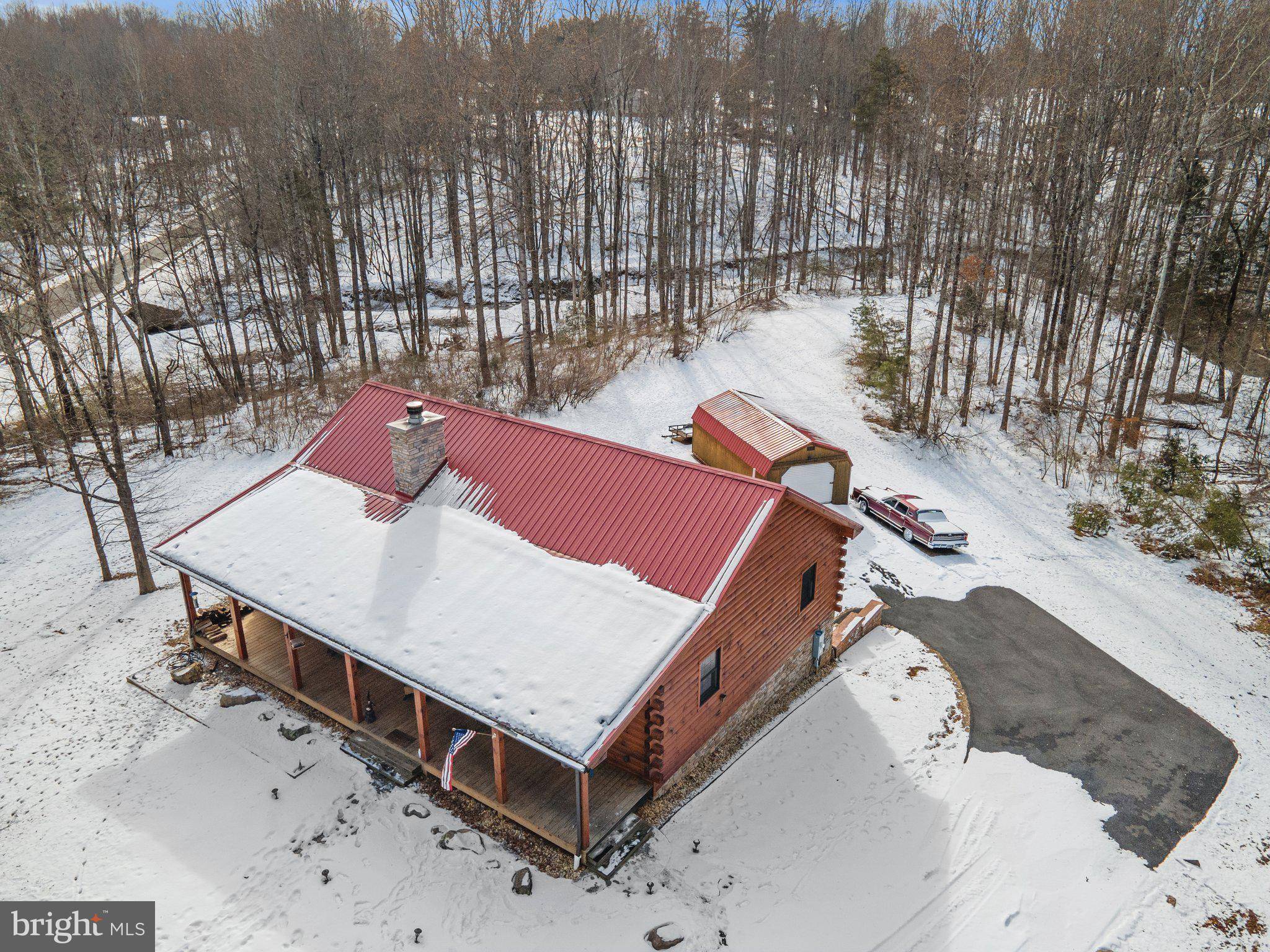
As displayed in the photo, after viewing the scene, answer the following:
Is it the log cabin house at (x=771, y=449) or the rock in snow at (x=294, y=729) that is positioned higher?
the log cabin house at (x=771, y=449)

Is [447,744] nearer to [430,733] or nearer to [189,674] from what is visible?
[430,733]

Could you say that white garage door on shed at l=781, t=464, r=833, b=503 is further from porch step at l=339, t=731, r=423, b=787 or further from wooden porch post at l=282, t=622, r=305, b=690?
wooden porch post at l=282, t=622, r=305, b=690

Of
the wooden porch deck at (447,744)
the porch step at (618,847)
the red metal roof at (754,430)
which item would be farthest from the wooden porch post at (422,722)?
the red metal roof at (754,430)

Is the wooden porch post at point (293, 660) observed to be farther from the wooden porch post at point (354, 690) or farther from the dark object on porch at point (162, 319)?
the dark object on porch at point (162, 319)

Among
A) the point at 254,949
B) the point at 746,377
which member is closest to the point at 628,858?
the point at 254,949

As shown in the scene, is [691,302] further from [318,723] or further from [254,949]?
[254,949]

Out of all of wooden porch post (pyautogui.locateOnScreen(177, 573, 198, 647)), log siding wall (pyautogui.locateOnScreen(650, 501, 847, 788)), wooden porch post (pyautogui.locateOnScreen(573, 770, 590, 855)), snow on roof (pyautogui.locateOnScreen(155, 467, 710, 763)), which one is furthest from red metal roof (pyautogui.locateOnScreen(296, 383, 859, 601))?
wooden porch post (pyautogui.locateOnScreen(177, 573, 198, 647))
